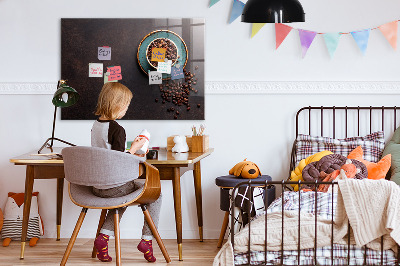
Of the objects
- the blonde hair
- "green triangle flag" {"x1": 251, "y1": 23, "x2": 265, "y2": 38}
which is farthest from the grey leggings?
"green triangle flag" {"x1": 251, "y1": 23, "x2": 265, "y2": 38}

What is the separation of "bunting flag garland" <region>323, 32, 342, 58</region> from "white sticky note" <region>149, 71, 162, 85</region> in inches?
47.8

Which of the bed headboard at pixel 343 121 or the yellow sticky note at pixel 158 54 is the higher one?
the yellow sticky note at pixel 158 54

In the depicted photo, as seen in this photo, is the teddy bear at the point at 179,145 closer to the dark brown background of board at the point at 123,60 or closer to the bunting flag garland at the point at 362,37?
the dark brown background of board at the point at 123,60

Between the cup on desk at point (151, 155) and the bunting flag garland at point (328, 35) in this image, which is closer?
the cup on desk at point (151, 155)

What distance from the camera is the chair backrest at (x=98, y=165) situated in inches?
126

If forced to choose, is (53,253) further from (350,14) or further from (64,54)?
(350,14)

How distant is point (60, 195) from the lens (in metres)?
4.33

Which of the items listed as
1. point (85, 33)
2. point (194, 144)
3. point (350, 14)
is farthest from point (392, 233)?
point (85, 33)

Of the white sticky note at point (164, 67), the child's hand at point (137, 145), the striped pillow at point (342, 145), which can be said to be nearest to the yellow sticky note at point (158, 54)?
the white sticky note at point (164, 67)

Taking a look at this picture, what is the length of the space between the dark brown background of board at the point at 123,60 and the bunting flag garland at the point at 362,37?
3.58ft

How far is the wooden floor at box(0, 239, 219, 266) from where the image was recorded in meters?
3.70

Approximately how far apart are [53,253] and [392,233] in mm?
2179

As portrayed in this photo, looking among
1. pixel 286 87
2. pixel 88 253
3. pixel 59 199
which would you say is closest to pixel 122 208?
pixel 88 253

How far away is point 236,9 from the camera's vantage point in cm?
431
